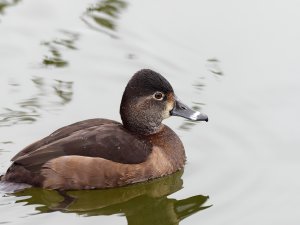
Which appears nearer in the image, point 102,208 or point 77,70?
point 102,208

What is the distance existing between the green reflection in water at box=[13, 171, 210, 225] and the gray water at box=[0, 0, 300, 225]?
0.01 meters

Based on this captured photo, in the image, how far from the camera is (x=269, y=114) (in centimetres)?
962

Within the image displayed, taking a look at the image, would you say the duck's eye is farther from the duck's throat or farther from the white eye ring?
the duck's throat

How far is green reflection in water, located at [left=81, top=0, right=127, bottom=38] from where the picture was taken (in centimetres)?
1145

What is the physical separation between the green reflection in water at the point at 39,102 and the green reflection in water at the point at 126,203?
135 centimetres

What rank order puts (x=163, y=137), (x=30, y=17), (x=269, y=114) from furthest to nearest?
(x=30, y=17) < (x=269, y=114) < (x=163, y=137)

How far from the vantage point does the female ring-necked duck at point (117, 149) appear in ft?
26.7

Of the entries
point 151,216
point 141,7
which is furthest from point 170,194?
point 141,7

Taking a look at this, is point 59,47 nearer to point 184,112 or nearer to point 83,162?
point 184,112

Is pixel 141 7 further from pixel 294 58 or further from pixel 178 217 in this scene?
pixel 178 217

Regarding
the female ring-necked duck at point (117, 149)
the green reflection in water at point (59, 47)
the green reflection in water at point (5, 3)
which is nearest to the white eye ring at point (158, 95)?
the female ring-necked duck at point (117, 149)

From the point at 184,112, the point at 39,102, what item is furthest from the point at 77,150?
the point at 39,102

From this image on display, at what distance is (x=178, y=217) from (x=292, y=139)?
1768mm

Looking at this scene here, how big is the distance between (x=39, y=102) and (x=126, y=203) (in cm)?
202
